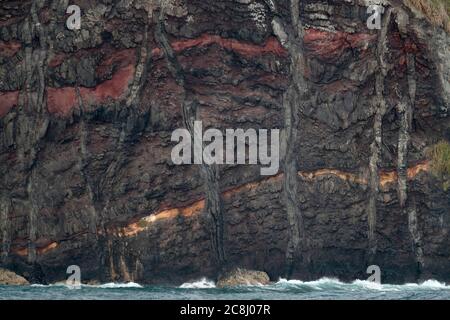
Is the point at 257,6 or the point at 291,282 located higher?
the point at 257,6

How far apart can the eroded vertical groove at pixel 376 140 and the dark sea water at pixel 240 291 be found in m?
3.59

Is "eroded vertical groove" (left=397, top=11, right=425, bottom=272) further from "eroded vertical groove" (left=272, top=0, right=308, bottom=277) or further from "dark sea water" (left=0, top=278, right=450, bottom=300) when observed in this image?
"eroded vertical groove" (left=272, top=0, right=308, bottom=277)

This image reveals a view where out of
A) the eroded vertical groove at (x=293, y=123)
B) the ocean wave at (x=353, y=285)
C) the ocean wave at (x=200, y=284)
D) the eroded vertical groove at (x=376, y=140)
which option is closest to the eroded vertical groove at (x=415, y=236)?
the ocean wave at (x=353, y=285)

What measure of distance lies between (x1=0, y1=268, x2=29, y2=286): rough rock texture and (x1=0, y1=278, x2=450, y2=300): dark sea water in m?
1.86

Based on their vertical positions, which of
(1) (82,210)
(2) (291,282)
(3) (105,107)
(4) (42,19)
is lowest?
(2) (291,282)

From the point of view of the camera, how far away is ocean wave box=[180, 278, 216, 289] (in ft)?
228

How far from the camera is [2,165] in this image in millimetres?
69750

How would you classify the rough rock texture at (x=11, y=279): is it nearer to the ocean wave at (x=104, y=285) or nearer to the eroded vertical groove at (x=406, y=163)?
the ocean wave at (x=104, y=285)

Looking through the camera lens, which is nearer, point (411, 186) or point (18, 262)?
point (18, 262)

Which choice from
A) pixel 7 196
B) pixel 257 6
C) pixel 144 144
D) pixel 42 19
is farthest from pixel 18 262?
pixel 257 6

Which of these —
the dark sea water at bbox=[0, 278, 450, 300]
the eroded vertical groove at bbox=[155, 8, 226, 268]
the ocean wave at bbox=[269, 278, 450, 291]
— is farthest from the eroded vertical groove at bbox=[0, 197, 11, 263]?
the ocean wave at bbox=[269, 278, 450, 291]

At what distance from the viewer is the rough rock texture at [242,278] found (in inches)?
2790

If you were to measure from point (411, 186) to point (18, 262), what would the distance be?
2578 centimetres

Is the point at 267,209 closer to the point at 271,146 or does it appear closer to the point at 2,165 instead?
the point at 271,146
